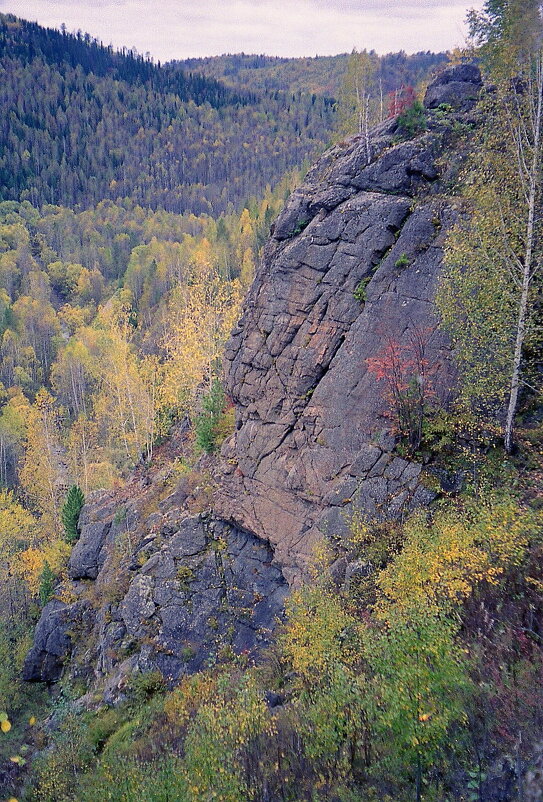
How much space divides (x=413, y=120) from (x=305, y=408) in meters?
12.9

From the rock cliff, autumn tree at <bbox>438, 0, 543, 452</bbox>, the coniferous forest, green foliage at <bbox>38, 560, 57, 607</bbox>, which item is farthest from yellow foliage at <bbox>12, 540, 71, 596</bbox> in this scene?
autumn tree at <bbox>438, 0, 543, 452</bbox>

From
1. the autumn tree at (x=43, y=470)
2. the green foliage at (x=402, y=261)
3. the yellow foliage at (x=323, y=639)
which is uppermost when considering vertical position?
the green foliage at (x=402, y=261)

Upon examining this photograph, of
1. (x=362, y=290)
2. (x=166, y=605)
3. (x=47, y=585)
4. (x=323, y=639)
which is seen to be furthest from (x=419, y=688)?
(x=47, y=585)

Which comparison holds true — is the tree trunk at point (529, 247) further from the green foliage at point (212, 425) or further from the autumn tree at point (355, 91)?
the autumn tree at point (355, 91)

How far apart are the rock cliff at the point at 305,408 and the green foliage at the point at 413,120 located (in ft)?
0.82

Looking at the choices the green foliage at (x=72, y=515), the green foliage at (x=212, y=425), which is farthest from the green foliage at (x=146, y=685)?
the green foliage at (x=72, y=515)

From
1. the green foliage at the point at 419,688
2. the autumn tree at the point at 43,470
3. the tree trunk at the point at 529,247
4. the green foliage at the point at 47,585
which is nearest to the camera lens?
the green foliage at the point at 419,688

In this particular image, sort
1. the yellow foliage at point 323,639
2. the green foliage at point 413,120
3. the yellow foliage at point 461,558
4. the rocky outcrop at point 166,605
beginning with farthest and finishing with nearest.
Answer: the rocky outcrop at point 166,605, the green foliage at point 413,120, the yellow foliage at point 323,639, the yellow foliage at point 461,558

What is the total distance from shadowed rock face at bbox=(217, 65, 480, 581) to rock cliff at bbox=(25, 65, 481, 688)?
6cm

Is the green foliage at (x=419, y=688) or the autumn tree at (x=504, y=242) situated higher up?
the autumn tree at (x=504, y=242)

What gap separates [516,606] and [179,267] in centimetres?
9108

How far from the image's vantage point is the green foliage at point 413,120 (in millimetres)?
21000

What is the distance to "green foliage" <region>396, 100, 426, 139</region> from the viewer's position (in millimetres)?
21000

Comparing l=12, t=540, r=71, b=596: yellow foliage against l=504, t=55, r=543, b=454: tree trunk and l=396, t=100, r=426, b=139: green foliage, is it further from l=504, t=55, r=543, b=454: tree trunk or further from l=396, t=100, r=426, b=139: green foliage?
l=396, t=100, r=426, b=139: green foliage
